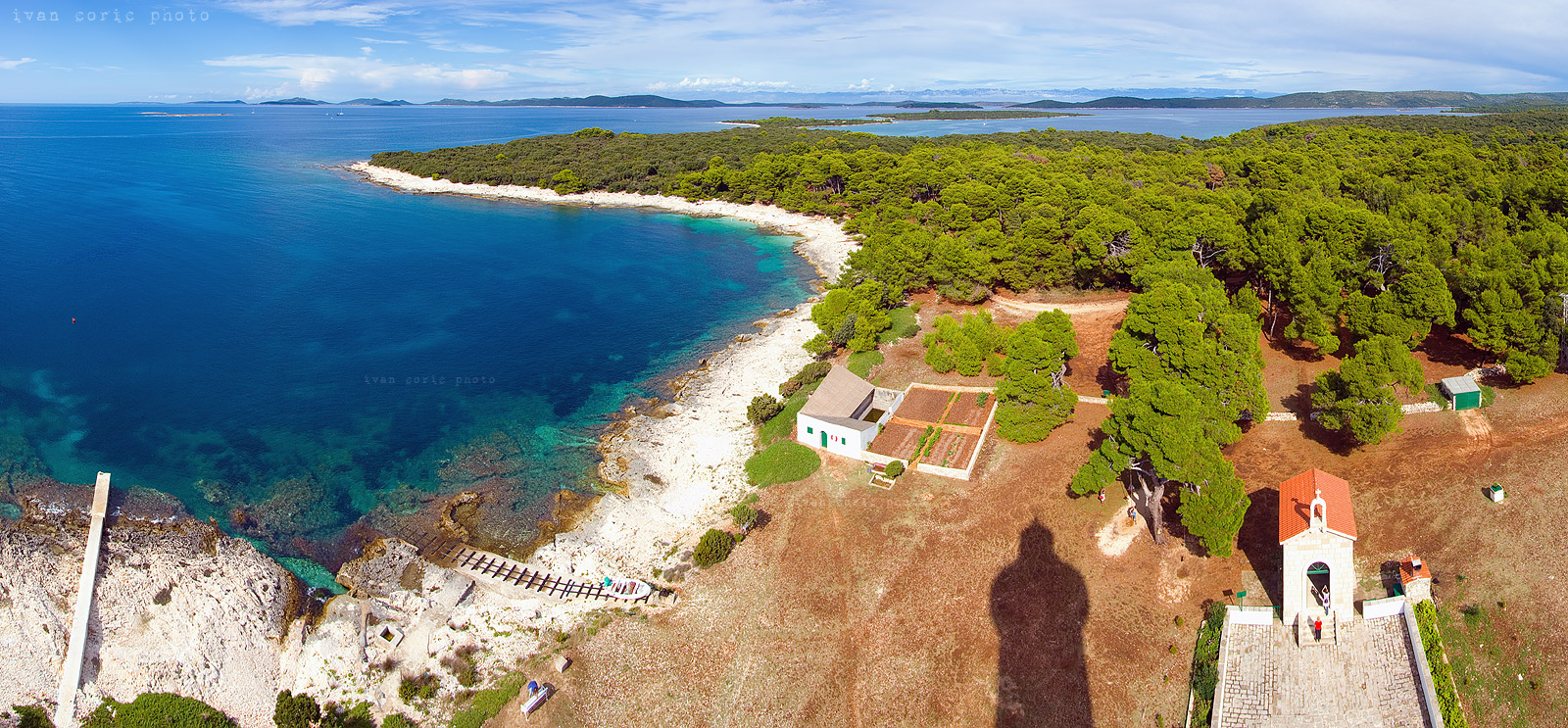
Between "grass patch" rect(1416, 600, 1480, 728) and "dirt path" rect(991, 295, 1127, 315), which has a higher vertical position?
"dirt path" rect(991, 295, 1127, 315)

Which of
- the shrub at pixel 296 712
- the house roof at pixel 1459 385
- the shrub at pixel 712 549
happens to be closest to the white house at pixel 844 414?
the shrub at pixel 712 549

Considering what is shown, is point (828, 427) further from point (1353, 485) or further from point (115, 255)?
point (115, 255)

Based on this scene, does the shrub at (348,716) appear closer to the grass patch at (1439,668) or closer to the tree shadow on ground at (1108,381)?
the grass patch at (1439,668)

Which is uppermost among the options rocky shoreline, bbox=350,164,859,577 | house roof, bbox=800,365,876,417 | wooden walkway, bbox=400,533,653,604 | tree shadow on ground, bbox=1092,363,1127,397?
house roof, bbox=800,365,876,417

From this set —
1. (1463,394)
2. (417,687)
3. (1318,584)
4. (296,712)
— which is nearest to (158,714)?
(296,712)

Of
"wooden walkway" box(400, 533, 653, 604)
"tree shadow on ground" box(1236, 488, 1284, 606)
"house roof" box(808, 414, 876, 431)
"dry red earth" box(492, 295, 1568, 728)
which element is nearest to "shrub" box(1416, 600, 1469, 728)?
"dry red earth" box(492, 295, 1568, 728)

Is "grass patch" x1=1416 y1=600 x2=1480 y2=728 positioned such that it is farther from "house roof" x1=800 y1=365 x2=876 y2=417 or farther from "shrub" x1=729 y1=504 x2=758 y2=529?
"house roof" x1=800 y1=365 x2=876 y2=417

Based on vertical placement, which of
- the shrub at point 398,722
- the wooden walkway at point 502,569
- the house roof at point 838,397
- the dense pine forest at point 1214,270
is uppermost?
the dense pine forest at point 1214,270
